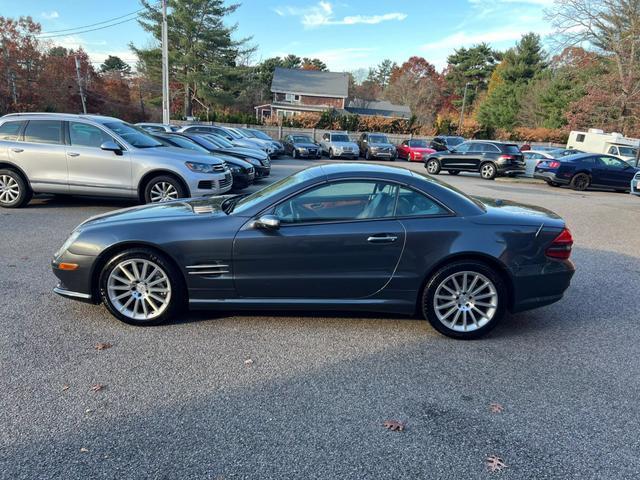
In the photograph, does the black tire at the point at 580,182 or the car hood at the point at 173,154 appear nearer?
the car hood at the point at 173,154

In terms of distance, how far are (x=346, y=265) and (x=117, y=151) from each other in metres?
6.26

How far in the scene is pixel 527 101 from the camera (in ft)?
164

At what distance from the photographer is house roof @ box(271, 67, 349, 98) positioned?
174 feet

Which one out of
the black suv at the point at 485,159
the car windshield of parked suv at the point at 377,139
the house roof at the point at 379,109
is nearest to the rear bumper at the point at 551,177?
the black suv at the point at 485,159

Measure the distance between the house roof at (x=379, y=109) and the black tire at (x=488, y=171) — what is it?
37.9 m

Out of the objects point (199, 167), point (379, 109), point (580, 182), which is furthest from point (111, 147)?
point (379, 109)

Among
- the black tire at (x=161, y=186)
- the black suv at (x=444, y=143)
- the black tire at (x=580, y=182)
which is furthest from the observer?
the black suv at (x=444, y=143)

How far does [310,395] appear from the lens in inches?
123

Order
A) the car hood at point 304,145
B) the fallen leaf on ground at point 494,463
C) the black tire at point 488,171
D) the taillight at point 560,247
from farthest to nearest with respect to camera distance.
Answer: the car hood at point 304,145
the black tire at point 488,171
the taillight at point 560,247
the fallen leaf on ground at point 494,463

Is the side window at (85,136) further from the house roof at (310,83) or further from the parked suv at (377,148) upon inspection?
the house roof at (310,83)

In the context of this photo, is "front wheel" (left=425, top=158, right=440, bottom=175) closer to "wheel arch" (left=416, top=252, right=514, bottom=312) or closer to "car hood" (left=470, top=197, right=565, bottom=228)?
"car hood" (left=470, top=197, right=565, bottom=228)

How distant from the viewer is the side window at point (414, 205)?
4027 millimetres

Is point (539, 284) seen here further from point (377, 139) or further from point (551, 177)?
point (377, 139)

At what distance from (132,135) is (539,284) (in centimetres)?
797
